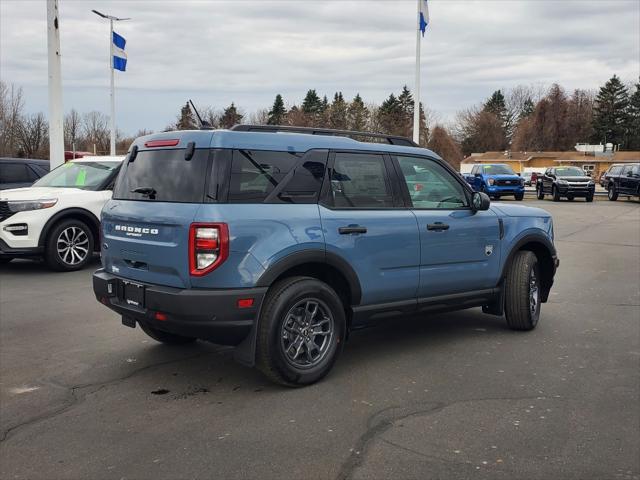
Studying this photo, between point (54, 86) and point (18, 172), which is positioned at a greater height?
point (54, 86)

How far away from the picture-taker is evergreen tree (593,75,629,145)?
98688 mm

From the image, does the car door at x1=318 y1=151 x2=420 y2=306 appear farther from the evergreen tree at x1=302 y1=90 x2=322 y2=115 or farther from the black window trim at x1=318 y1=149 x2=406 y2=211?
the evergreen tree at x1=302 y1=90 x2=322 y2=115

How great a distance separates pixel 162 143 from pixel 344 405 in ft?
7.63

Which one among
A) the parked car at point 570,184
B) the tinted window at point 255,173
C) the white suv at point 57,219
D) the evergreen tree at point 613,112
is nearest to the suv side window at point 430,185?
the tinted window at point 255,173

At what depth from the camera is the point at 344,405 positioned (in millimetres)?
4336

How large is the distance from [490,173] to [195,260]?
28318 millimetres

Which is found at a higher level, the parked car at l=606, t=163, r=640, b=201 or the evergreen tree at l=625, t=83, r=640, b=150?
the evergreen tree at l=625, t=83, r=640, b=150

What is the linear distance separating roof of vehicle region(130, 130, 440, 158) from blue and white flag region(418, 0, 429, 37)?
21.4 metres

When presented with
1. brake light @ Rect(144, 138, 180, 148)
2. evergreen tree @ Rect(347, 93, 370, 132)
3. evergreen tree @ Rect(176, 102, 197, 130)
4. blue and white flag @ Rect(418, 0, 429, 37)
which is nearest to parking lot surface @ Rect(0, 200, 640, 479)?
brake light @ Rect(144, 138, 180, 148)

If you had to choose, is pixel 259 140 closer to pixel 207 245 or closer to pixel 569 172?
pixel 207 245

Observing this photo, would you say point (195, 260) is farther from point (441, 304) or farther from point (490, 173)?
point (490, 173)

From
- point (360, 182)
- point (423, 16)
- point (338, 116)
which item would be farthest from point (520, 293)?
point (338, 116)

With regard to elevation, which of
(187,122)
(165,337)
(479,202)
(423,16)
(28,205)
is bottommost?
(165,337)

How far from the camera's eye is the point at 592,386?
474cm
